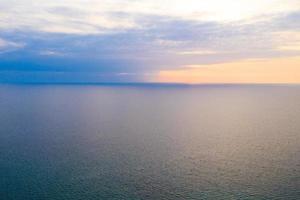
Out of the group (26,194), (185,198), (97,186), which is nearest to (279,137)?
(185,198)

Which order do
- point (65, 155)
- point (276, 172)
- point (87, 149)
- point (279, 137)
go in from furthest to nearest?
point (279, 137) → point (87, 149) → point (65, 155) → point (276, 172)

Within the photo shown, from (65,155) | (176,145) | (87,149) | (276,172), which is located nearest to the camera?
(276,172)

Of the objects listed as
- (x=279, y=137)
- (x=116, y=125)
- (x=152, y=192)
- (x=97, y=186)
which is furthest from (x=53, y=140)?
(x=279, y=137)

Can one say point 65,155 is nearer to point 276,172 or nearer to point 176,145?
point 176,145

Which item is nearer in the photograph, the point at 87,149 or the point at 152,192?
the point at 152,192

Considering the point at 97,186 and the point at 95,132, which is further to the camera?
the point at 95,132

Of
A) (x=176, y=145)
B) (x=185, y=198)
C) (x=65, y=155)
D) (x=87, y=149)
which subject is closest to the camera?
(x=185, y=198)

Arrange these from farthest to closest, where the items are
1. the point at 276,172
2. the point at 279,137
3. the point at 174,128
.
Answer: the point at 174,128
the point at 279,137
the point at 276,172

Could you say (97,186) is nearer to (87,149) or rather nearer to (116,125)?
(87,149)
